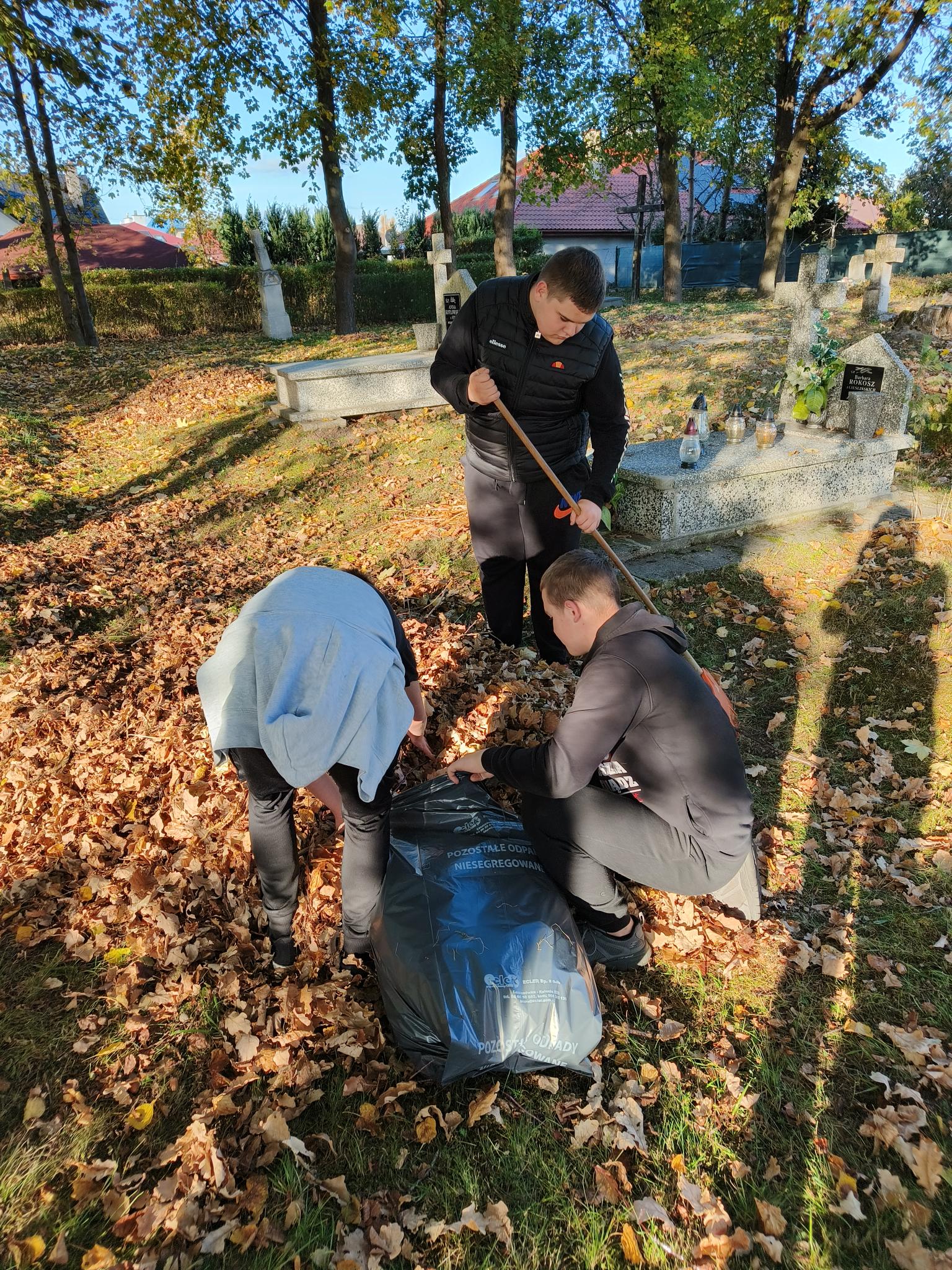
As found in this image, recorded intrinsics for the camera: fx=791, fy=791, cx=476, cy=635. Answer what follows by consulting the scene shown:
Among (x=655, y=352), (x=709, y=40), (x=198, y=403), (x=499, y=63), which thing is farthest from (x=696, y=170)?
(x=198, y=403)

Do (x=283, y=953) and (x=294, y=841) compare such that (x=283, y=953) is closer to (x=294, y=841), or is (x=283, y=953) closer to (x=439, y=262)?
(x=294, y=841)

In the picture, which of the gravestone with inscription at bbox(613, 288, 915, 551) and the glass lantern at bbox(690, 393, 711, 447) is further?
the glass lantern at bbox(690, 393, 711, 447)

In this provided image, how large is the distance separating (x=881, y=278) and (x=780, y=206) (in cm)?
797

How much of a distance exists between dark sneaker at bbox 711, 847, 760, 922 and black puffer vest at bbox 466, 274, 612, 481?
198 cm

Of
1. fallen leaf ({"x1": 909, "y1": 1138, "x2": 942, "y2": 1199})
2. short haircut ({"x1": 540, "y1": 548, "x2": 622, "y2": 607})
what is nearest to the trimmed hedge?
short haircut ({"x1": 540, "y1": 548, "x2": 622, "y2": 607})

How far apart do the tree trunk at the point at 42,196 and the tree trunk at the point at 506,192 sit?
9.44 m

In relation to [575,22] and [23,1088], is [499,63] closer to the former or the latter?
[575,22]

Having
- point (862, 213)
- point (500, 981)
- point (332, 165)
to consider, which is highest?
point (862, 213)

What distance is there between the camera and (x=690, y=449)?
5.82 m

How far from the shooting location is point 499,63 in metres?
17.0

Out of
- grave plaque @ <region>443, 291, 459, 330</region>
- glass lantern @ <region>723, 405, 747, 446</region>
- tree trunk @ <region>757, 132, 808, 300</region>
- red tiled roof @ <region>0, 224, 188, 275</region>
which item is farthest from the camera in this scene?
red tiled roof @ <region>0, 224, 188, 275</region>

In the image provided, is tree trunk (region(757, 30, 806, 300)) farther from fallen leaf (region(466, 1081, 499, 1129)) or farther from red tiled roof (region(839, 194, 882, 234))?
red tiled roof (region(839, 194, 882, 234))

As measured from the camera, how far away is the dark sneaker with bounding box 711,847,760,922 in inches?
106

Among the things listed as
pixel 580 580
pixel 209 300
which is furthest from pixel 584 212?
pixel 580 580
